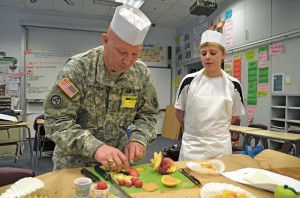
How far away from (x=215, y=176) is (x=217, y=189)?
0.17 m

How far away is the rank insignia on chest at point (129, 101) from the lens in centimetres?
115

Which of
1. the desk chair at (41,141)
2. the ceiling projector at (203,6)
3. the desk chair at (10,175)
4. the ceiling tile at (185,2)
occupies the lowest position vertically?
the desk chair at (41,141)

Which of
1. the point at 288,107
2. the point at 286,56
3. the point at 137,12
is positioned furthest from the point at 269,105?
the point at 137,12

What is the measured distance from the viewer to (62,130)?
38.8 inches

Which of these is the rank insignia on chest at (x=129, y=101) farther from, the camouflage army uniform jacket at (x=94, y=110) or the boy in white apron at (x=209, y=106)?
the boy in white apron at (x=209, y=106)

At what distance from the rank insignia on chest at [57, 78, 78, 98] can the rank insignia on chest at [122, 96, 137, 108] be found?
0.73 feet

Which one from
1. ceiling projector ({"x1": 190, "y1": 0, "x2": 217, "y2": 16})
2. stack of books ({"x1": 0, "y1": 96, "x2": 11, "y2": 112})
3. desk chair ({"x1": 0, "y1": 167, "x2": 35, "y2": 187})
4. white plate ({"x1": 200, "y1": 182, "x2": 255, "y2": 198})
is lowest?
desk chair ({"x1": 0, "y1": 167, "x2": 35, "y2": 187})

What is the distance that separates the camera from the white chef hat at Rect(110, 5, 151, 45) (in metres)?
1.00

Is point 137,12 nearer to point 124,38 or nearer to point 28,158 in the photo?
point 124,38

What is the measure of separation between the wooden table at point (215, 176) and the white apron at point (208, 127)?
19 centimetres

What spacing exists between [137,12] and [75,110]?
505 mm

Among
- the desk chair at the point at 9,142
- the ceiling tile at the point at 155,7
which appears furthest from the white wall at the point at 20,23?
the desk chair at the point at 9,142

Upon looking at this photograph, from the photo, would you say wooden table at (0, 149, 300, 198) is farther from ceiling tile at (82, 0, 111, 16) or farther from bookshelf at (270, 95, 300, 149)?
ceiling tile at (82, 0, 111, 16)

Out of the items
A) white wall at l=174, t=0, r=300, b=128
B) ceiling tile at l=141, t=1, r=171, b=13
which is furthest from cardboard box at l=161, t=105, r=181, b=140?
ceiling tile at l=141, t=1, r=171, b=13
